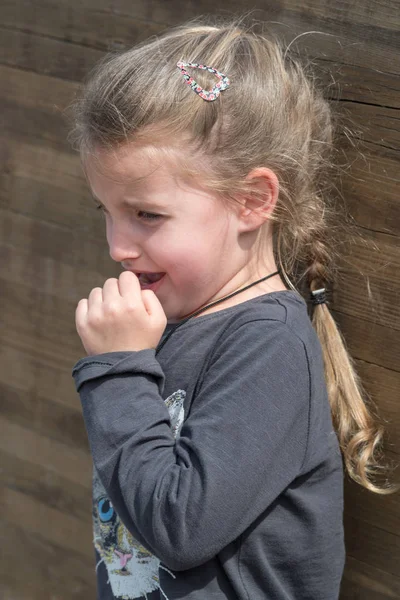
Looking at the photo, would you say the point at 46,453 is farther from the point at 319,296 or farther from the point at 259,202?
the point at 259,202

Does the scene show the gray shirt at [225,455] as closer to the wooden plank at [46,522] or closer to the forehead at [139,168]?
the forehead at [139,168]

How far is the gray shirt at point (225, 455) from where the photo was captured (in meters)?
1.46

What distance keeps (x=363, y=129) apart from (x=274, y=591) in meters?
0.92

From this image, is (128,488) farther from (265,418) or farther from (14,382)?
(14,382)

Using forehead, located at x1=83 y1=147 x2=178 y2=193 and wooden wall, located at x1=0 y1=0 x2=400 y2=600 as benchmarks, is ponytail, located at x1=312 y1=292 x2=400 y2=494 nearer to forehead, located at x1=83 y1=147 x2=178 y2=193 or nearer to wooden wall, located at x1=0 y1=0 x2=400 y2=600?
wooden wall, located at x1=0 y1=0 x2=400 y2=600

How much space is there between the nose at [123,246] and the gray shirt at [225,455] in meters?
0.18

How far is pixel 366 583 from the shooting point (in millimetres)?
2012

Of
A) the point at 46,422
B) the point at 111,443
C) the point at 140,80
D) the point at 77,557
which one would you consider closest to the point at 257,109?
the point at 140,80

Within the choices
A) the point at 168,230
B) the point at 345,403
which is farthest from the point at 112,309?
the point at 345,403

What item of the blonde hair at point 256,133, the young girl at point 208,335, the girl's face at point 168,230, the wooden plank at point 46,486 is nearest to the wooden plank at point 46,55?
the blonde hair at point 256,133

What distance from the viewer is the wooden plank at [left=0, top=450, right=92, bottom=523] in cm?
256

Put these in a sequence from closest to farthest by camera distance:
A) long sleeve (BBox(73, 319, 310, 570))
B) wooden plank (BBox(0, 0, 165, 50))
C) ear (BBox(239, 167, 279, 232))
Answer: long sleeve (BBox(73, 319, 310, 570)), ear (BBox(239, 167, 279, 232)), wooden plank (BBox(0, 0, 165, 50))

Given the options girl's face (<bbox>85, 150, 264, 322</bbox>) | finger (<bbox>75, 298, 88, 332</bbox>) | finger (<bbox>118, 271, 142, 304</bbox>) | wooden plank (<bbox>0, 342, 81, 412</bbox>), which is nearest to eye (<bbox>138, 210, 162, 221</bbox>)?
girl's face (<bbox>85, 150, 264, 322</bbox>)

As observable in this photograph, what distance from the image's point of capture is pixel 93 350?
1.64m
